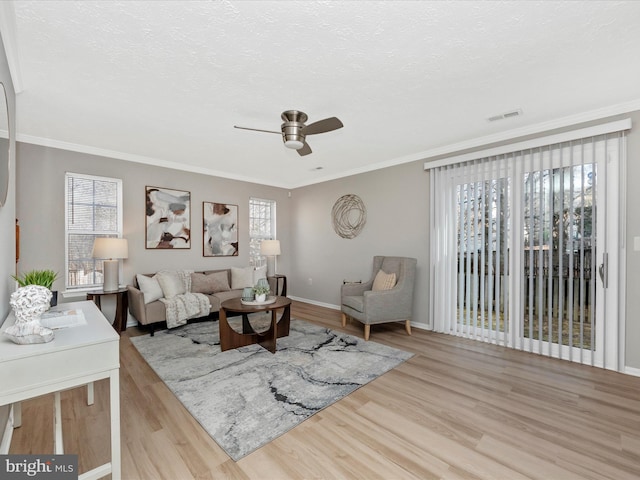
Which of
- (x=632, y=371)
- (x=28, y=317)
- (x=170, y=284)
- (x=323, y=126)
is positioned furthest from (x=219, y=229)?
(x=632, y=371)

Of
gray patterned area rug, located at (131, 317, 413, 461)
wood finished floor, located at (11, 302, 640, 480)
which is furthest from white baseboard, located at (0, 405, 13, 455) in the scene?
gray patterned area rug, located at (131, 317, 413, 461)

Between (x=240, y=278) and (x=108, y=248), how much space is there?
6.64ft

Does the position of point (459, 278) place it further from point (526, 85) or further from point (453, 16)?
point (453, 16)

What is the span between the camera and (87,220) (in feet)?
13.5

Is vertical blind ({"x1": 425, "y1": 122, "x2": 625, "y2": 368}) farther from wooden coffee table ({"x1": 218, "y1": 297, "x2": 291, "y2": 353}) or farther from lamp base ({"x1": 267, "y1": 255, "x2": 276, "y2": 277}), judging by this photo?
lamp base ({"x1": 267, "y1": 255, "x2": 276, "y2": 277})

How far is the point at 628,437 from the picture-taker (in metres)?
1.90

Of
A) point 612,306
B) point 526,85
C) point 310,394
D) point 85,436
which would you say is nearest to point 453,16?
point 526,85

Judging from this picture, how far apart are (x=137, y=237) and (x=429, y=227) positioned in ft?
14.5

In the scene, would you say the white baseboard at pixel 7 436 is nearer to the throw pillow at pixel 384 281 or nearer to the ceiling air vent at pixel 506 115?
the throw pillow at pixel 384 281

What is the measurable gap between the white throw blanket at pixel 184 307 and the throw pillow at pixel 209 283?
0.32 metres

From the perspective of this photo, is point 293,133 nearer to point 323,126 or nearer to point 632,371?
point 323,126

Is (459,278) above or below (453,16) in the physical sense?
below

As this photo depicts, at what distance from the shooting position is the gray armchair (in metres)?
3.79

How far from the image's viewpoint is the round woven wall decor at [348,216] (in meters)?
5.13
